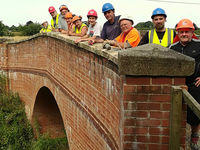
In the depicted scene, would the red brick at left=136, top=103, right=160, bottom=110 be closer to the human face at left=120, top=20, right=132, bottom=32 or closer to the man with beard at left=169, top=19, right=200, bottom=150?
the man with beard at left=169, top=19, right=200, bottom=150

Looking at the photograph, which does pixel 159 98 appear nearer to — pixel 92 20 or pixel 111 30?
pixel 111 30

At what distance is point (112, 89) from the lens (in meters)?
3.47

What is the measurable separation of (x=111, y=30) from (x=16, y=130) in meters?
8.33

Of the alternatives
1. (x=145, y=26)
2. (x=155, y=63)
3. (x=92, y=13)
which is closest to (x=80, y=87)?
(x=92, y=13)

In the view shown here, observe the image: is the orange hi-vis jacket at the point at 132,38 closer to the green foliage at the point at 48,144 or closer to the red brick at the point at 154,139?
the red brick at the point at 154,139

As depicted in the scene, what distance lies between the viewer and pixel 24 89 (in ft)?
40.0

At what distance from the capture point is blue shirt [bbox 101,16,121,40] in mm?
4941

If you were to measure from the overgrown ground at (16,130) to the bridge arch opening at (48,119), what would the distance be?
482mm

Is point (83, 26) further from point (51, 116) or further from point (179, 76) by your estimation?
point (51, 116)

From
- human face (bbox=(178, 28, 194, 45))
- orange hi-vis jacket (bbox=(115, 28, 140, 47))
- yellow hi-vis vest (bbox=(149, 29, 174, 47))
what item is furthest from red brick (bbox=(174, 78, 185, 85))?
orange hi-vis jacket (bbox=(115, 28, 140, 47))

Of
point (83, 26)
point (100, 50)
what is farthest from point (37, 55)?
point (100, 50)

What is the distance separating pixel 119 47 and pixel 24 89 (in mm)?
9198

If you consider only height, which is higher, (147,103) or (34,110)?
(147,103)

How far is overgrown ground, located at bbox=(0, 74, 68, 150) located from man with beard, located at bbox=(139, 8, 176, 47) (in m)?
7.67
